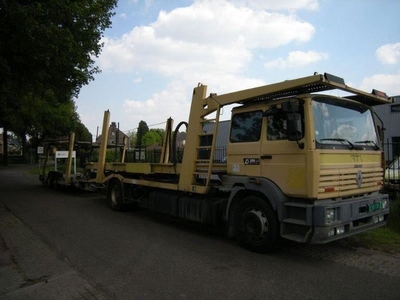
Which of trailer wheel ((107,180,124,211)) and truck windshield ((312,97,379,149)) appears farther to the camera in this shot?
trailer wheel ((107,180,124,211))

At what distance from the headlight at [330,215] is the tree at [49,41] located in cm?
965

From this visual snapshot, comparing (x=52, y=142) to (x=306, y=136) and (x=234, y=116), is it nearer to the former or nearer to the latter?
(x=234, y=116)

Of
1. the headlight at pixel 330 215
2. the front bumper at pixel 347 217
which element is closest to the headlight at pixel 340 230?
the front bumper at pixel 347 217

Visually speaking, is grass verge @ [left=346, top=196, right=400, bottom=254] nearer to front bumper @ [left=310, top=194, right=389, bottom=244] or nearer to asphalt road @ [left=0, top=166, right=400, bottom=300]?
asphalt road @ [left=0, top=166, right=400, bottom=300]

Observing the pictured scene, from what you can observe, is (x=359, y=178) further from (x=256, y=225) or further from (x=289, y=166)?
(x=256, y=225)

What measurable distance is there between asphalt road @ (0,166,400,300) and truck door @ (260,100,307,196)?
1.21 meters

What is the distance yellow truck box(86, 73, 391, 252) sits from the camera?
5.00 metres

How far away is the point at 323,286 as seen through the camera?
4.23 metres

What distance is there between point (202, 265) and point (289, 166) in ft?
6.67

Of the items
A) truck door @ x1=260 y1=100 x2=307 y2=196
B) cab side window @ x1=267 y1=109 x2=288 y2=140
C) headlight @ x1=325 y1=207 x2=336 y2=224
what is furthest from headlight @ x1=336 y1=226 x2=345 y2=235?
cab side window @ x1=267 y1=109 x2=288 y2=140

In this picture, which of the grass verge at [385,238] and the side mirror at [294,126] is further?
the grass verge at [385,238]

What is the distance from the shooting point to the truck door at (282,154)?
510 cm

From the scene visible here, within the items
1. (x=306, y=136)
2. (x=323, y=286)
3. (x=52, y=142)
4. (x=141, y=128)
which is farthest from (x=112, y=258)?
(x=52, y=142)

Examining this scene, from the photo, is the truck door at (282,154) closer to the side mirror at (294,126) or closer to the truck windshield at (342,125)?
the side mirror at (294,126)
